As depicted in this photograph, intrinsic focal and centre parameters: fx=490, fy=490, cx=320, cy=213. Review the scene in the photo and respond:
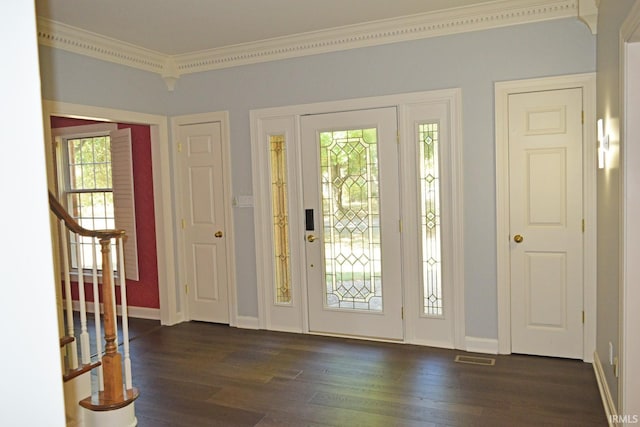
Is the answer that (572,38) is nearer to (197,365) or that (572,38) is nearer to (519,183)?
(519,183)

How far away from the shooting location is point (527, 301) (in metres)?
3.88

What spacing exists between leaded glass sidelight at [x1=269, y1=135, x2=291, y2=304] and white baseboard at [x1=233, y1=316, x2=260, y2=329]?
327 millimetres

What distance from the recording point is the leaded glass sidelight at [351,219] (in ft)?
14.2

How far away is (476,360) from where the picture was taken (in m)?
3.84

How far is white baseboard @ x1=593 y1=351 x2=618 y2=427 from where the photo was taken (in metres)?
2.72

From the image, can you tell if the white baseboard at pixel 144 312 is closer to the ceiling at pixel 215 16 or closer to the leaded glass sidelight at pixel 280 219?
the leaded glass sidelight at pixel 280 219

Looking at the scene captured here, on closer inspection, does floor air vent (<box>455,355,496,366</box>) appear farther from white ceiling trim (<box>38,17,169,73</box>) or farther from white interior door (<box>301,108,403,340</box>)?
white ceiling trim (<box>38,17,169,73</box>)

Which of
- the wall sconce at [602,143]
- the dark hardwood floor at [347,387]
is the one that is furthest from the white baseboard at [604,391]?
the wall sconce at [602,143]

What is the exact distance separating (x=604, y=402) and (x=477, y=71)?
→ 2.50 meters

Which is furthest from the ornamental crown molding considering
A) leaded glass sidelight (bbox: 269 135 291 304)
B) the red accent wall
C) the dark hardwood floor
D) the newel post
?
the dark hardwood floor

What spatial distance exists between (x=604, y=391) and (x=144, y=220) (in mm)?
4508

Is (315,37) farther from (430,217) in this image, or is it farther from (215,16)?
(430,217)

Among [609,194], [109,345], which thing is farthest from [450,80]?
[109,345]

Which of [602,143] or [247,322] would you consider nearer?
[602,143]
